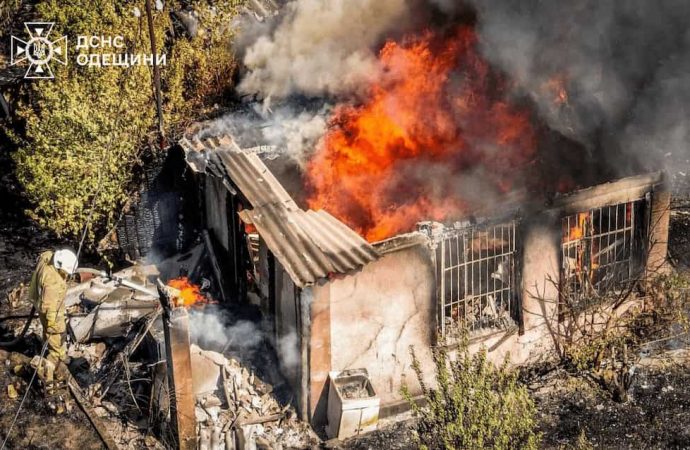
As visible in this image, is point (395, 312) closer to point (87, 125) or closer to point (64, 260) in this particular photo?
point (64, 260)

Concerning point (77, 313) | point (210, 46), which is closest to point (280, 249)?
point (77, 313)

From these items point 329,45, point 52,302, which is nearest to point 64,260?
point 52,302

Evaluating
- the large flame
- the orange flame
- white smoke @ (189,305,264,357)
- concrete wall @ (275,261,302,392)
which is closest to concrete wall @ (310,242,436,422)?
concrete wall @ (275,261,302,392)

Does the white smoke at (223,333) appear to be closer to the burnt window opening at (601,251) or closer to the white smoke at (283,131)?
the white smoke at (283,131)

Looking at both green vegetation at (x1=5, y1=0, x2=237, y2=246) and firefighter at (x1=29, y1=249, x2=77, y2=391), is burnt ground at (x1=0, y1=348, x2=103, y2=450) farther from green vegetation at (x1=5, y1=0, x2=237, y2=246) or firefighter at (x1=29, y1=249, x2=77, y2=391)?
green vegetation at (x1=5, y1=0, x2=237, y2=246)

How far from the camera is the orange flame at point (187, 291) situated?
38.4 feet

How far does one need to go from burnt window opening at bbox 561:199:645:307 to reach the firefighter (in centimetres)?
773

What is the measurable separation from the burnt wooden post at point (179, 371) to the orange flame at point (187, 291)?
10.4 ft

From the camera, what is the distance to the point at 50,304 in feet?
30.5

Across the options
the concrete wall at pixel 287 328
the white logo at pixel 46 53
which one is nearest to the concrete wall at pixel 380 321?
the concrete wall at pixel 287 328

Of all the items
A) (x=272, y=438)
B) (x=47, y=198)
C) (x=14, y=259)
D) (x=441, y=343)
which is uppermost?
(x=47, y=198)

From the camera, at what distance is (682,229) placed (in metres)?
14.3

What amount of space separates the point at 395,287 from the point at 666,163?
5.70 m

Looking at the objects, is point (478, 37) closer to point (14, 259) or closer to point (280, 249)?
point (280, 249)
